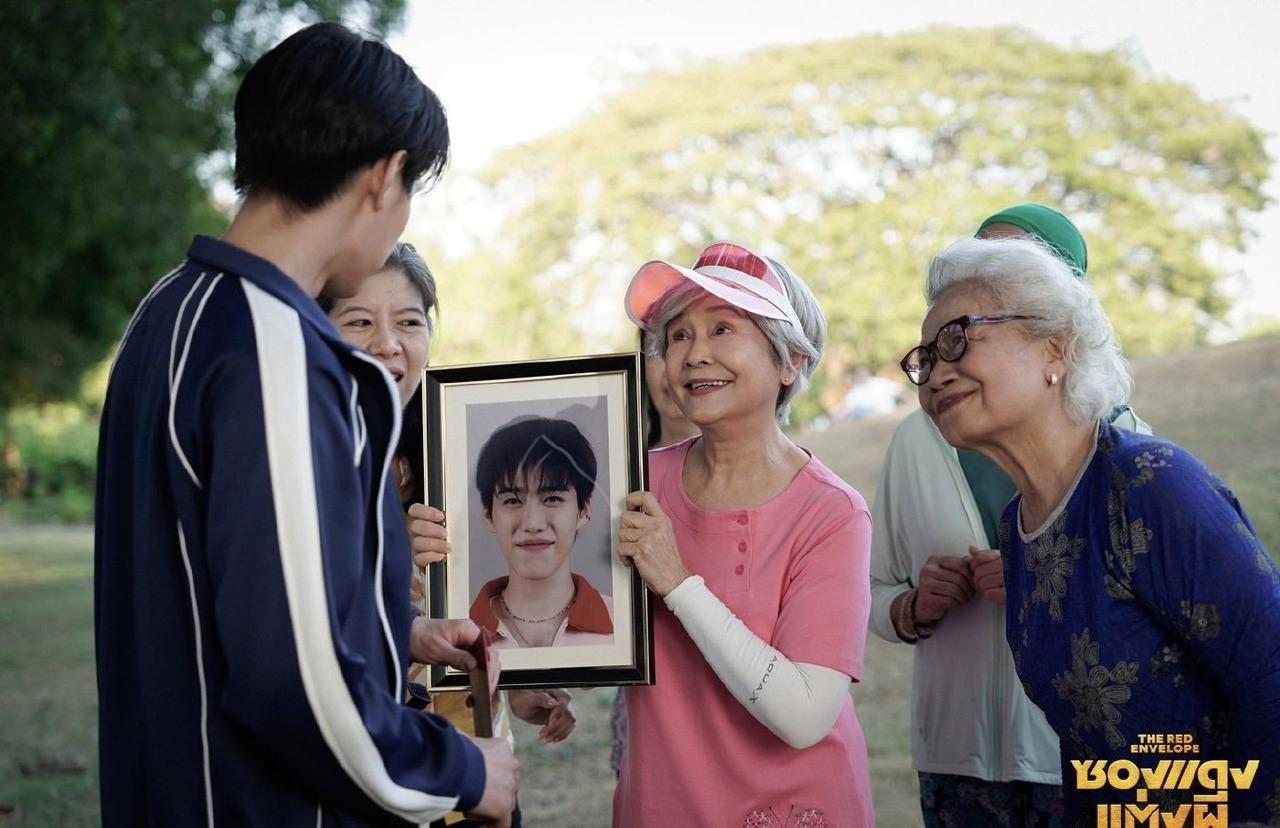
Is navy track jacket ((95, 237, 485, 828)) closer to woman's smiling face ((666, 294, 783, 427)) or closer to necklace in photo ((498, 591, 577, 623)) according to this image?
necklace in photo ((498, 591, 577, 623))

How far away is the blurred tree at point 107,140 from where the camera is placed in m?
9.09

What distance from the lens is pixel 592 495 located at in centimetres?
241

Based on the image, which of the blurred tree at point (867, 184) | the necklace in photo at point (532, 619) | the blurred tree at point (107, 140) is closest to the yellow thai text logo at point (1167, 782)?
the necklace in photo at point (532, 619)

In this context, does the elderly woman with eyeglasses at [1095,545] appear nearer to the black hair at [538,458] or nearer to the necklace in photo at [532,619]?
the black hair at [538,458]

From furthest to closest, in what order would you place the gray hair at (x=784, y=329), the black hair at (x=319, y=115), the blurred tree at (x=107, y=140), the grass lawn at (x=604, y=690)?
the blurred tree at (x=107, y=140) → the grass lawn at (x=604, y=690) → the gray hair at (x=784, y=329) → the black hair at (x=319, y=115)

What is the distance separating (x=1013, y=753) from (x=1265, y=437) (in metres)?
9.20

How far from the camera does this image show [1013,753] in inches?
107

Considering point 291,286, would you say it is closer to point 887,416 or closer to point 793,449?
point 793,449

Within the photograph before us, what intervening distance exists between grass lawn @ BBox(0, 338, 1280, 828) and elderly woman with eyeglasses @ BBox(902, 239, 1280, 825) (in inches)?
183

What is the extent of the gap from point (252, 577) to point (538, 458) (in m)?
0.99

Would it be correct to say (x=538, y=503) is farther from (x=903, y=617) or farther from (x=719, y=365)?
(x=903, y=617)

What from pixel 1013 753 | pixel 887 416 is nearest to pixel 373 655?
pixel 1013 753

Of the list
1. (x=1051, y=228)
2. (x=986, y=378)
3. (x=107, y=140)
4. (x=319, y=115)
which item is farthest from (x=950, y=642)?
(x=107, y=140)

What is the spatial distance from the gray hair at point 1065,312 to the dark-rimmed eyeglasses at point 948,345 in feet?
0.12
